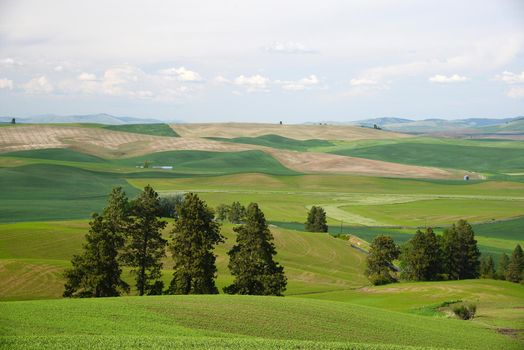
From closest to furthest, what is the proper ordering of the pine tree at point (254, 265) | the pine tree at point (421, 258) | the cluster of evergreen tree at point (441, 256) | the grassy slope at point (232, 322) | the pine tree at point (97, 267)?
the grassy slope at point (232, 322)
the pine tree at point (97, 267)
the pine tree at point (254, 265)
the pine tree at point (421, 258)
the cluster of evergreen tree at point (441, 256)

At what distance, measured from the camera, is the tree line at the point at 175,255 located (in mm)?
45281

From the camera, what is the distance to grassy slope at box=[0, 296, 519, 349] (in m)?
29.7

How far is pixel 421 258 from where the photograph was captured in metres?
77.1

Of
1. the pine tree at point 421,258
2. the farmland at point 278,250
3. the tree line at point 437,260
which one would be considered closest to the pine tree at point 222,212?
the farmland at point 278,250

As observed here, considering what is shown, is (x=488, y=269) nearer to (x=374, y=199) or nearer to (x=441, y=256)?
(x=441, y=256)

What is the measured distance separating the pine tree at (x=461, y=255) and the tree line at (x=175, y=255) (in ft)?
120

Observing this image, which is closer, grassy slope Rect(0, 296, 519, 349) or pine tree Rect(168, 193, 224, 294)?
grassy slope Rect(0, 296, 519, 349)

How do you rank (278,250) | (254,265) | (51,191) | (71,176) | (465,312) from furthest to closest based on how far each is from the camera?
(71,176), (51,191), (278,250), (254,265), (465,312)

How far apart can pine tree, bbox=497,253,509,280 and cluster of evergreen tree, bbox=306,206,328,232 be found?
1218 inches

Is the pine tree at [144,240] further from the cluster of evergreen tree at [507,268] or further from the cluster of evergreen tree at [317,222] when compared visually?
the cluster of evergreen tree at [317,222]

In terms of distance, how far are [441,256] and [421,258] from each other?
6.00 m

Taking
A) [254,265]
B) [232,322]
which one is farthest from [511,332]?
[254,265]

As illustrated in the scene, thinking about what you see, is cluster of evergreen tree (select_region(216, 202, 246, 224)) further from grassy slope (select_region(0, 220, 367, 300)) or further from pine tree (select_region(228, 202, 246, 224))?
grassy slope (select_region(0, 220, 367, 300))

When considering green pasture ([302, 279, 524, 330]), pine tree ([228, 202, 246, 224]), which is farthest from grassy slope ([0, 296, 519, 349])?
pine tree ([228, 202, 246, 224])
